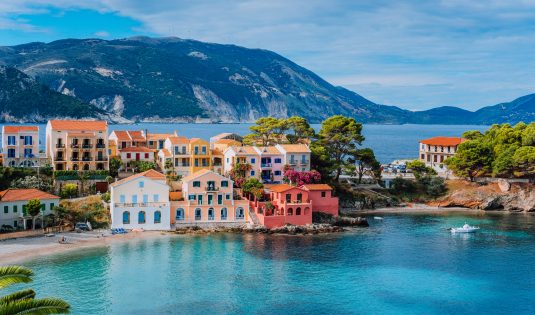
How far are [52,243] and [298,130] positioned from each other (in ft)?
121

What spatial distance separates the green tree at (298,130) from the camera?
7550cm

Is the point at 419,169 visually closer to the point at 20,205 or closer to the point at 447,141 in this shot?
the point at 447,141

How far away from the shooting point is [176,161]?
65688mm

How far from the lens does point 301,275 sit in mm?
41438

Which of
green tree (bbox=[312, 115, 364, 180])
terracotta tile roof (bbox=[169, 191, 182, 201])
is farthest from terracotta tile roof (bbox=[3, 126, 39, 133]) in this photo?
green tree (bbox=[312, 115, 364, 180])

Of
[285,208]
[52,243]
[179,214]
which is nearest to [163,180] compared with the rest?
[179,214]

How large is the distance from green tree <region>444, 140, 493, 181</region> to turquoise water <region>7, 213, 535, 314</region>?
72.3ft

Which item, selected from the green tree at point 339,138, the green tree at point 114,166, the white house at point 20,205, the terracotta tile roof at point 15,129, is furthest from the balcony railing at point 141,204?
the green tree at point 339,138

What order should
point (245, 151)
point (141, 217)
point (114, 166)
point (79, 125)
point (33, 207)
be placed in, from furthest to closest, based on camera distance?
point (245, 151) < point (79, 125) < point (114, 166) < point (141, 217) < point (33, 207)

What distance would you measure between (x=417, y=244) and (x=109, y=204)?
28954 mm

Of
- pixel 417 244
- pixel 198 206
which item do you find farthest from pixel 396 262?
pixel 198 206

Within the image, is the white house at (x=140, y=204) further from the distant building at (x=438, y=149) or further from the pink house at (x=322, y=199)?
the distant building at (x=438, y=149)

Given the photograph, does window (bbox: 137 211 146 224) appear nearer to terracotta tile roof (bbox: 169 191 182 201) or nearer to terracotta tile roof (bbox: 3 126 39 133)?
terracotta tile roof (bbox: 169 191 182 201)

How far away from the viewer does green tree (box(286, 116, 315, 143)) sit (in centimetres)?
7550
